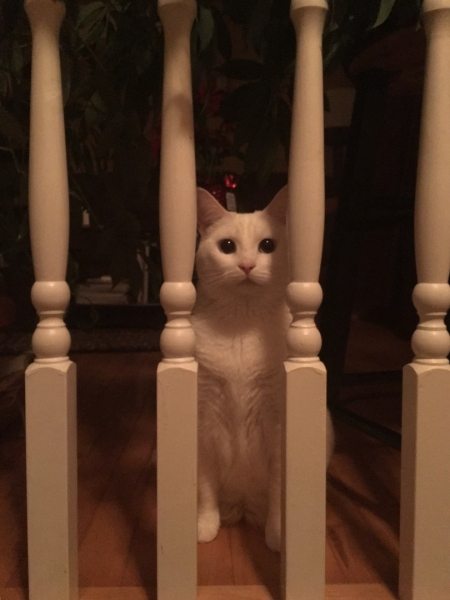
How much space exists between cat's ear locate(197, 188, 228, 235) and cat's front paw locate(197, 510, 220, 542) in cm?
40

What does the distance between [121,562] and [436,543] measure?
0.39 meters

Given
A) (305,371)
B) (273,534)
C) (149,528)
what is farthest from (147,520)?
(305,371)

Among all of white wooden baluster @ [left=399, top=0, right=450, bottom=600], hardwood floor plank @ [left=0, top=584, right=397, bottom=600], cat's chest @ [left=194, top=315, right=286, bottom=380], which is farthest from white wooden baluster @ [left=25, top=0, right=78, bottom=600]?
white wooden baluster @ [left=399, top=0, right=450, bottom=600]

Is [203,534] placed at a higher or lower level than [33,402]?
lower

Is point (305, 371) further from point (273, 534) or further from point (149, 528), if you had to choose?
point (149, 528)

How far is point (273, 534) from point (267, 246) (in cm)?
39

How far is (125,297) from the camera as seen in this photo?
2566 millimetres

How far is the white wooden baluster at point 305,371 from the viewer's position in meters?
0.60

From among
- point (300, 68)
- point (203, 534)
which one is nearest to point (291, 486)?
point (203, 534)

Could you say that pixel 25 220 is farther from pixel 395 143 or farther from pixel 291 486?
pixel 395 143

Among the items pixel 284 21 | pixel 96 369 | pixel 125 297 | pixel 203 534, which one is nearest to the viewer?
pixel 284 21

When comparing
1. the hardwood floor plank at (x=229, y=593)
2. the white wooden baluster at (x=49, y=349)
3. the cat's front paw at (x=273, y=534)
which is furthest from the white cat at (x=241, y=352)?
the white wooden baluster at (x=49, y=349)

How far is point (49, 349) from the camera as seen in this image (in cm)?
62

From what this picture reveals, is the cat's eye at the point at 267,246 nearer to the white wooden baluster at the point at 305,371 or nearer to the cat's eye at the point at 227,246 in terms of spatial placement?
the cat's eye at the point at 227,246
